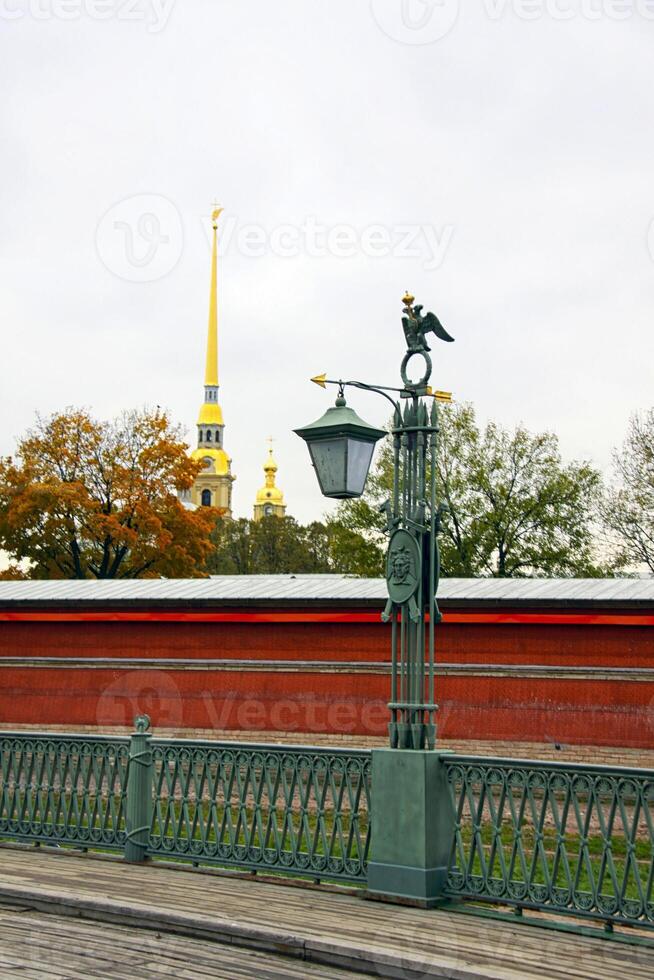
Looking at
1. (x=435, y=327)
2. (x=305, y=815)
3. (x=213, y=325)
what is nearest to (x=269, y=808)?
(x=305, y=815)

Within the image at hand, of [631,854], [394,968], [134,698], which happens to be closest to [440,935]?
[394,968]

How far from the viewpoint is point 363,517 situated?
146ft

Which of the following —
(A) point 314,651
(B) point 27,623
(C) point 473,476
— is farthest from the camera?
(C) point 473,476

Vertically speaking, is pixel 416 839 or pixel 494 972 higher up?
pixel 416 839

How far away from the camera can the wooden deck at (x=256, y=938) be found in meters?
6.60

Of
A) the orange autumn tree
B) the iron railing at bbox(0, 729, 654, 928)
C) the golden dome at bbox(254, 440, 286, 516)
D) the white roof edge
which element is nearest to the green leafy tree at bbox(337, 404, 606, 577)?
the orange autumn tree

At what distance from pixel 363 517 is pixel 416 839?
1440 inches

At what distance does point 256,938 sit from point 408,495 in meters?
3.33

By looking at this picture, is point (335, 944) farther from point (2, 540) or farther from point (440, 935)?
point (2, 540)

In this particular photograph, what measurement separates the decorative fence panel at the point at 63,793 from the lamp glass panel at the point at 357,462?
10.6ft

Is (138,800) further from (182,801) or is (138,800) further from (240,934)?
(240,934)

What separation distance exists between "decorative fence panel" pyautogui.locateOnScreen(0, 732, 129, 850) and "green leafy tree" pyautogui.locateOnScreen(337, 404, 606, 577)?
31902 millimetres

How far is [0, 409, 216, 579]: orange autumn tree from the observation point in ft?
144

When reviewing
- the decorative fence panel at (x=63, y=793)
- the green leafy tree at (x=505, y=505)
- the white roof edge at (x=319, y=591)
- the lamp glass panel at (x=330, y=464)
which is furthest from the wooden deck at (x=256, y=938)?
the green leafy tree at (x=505, y=505)
